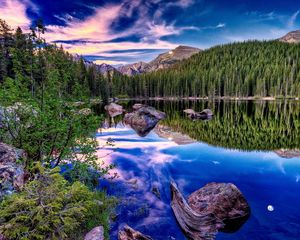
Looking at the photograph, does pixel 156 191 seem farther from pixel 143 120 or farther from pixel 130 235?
pixel 143 120

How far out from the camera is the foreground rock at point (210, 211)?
10.8 metres

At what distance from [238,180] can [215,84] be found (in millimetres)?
145825

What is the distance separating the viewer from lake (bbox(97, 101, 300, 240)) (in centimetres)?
1164

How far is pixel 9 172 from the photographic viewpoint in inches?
321

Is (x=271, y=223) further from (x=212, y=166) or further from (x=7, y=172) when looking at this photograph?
(x=7, y=172)

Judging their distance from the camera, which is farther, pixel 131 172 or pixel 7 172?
pixel 131 172

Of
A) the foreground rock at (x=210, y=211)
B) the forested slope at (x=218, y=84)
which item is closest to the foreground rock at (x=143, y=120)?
the foreground rock at (x=210, y=211)

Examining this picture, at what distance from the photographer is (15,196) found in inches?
263

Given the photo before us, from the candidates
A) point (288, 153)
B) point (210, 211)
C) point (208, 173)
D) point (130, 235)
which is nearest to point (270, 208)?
point (210, 211)

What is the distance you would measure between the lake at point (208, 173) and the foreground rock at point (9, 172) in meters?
4.89

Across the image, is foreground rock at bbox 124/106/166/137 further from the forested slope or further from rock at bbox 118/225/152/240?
the forested slope

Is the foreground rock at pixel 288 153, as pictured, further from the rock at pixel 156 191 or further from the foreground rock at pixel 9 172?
the foreground rock at pixel 9 172

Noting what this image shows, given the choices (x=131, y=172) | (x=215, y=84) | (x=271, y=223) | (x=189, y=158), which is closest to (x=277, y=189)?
(x=271, y=223)

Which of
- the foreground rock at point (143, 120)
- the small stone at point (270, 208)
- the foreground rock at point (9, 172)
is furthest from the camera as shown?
the foreground rock at point (143, 120)
